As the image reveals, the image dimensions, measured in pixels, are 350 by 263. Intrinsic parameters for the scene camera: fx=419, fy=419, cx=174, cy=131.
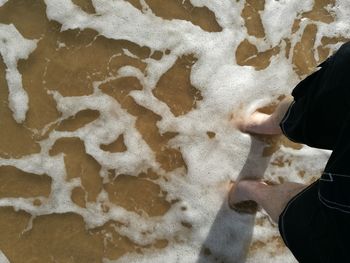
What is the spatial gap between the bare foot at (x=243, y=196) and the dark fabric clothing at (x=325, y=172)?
1.52ft

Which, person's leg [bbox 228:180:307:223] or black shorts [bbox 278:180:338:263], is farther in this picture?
person's leg [bbox 228:180:307:223]

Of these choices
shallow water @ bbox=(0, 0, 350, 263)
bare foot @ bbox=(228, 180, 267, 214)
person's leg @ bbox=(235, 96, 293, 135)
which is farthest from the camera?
shallow water @ bbox=(0, 0, 350, 263)

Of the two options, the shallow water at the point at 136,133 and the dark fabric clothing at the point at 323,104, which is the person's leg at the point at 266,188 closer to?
the shallow water at the point at 136,133

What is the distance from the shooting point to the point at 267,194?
190 centimetres

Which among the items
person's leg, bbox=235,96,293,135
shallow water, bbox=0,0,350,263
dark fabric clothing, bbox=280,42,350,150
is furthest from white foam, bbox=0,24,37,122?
dark fabric clothing, bbox=280,42,350,150

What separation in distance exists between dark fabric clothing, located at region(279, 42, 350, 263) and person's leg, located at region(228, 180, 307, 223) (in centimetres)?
19

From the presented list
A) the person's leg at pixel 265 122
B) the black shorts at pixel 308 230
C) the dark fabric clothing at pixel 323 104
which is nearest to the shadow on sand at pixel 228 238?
the person's leg at pixel 265 122

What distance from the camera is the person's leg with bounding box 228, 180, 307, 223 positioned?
1770mm

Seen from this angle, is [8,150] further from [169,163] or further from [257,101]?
[257,101]

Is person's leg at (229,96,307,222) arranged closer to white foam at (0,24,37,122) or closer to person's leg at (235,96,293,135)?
person's leg at (235,96,293,135)

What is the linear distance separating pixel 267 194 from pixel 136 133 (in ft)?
2.48

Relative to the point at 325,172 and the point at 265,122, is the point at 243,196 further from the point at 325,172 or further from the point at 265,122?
the point at 325,172

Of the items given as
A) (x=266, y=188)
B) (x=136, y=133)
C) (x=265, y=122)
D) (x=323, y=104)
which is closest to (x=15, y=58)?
(x=136, y=133)

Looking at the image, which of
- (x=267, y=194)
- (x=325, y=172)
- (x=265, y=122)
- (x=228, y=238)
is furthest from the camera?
(x=228, y=238)
